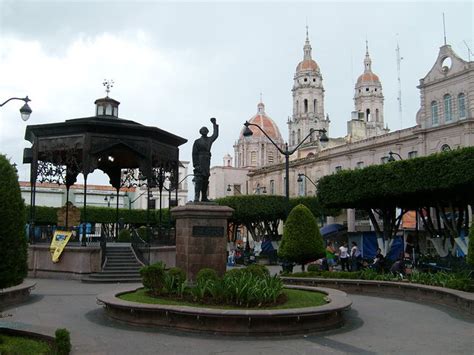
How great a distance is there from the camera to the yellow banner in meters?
20.4

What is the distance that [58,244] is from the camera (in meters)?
20.5

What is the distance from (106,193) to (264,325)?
64155 mm

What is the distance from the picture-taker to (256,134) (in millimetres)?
94000

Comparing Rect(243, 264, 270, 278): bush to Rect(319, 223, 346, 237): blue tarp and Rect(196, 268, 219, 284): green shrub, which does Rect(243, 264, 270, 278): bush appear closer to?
Rect(196, 268, 219, 284): green shrub

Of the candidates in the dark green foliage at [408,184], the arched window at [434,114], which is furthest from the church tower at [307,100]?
the dark green foliage at [408,184]

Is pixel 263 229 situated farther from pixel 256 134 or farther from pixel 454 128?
pixel 256 134

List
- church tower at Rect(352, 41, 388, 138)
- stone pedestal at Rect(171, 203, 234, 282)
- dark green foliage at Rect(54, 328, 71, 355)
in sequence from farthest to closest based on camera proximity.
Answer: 1. church tower at Rect(352, 41, 388, 138)
2. stone pedestal at Rect(171, 203, 234, 282)
3. dark green foliage at Rect(54, 328, 71, 355)

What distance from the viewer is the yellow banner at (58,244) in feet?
66.8

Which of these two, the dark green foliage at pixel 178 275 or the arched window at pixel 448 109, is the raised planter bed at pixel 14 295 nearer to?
the dark green foliage at pixel 178 275

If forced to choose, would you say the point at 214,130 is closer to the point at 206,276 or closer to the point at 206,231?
the point at 206,231

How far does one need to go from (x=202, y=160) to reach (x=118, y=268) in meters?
9.04

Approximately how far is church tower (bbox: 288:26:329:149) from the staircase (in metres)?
68.2

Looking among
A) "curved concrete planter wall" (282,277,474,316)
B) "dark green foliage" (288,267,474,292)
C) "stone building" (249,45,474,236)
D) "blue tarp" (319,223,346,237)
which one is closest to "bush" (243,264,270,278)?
"curved concrete planter wall" (282,277,474,316)

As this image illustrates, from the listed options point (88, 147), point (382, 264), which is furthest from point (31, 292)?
point (382, 264)
